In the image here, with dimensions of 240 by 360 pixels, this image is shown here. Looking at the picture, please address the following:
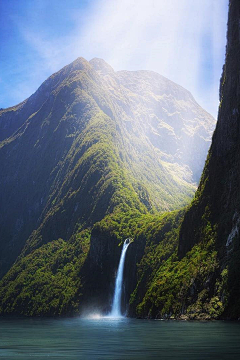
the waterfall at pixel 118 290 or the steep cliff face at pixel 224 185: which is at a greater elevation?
the steep cliff face at pixel 224 185

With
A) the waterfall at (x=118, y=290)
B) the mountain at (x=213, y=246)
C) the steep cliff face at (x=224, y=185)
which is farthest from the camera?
the waterfall at (x=118, y=290)

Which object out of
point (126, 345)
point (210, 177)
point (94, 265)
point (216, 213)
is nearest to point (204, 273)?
point (216, 213)

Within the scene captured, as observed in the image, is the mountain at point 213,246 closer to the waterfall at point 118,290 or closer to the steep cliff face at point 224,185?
the steep cliff face at point 224,185

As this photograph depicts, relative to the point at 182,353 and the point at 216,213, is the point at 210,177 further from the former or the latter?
the point at 182,353

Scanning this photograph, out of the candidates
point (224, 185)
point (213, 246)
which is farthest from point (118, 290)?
point (224, 185)

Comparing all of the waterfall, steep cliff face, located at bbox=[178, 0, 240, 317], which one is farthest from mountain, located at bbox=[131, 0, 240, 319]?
the waterfall

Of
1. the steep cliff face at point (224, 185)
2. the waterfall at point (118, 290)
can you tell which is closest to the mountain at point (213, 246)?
the steep cliff face at point (224, 185)

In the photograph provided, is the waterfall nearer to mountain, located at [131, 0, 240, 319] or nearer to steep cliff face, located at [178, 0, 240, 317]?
mountain, located at [131, 0, 240, 319]

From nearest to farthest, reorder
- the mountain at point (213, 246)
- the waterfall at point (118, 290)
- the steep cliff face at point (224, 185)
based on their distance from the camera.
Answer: the mountain at point (213, 246) → the steep cliff face at point (224, 185) → the waterfall at point (118, 290)
